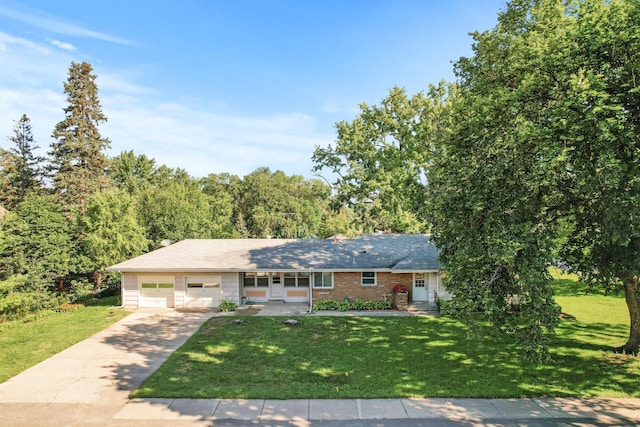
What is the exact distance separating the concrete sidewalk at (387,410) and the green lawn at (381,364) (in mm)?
338

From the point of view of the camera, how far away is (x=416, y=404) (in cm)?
1031

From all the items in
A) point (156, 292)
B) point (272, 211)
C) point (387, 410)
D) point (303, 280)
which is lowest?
point (387, 410)

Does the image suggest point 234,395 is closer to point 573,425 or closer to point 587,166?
point 573,425

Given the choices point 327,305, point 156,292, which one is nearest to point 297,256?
point 327,305

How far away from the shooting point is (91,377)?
12.4m

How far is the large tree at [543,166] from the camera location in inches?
341

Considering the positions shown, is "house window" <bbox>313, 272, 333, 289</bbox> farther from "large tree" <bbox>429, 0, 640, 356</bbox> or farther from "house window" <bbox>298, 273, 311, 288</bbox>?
"large tree" <bbox>429, 0, 640, 356</bbox>

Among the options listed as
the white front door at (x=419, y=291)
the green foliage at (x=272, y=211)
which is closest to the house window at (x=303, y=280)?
the white front door at (x=419, y=291)

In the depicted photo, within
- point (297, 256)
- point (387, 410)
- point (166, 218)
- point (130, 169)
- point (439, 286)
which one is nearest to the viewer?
point (387, 410)

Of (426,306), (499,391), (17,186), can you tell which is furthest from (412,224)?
(17,186)

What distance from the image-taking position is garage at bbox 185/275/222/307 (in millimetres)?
21750

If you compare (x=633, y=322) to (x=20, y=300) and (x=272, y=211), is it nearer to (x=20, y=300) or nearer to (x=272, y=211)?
(x=20, y=300)

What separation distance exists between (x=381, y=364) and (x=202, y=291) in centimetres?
1255

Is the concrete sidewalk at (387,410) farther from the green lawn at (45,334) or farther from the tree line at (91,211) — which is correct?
the tree line at (91,211)
